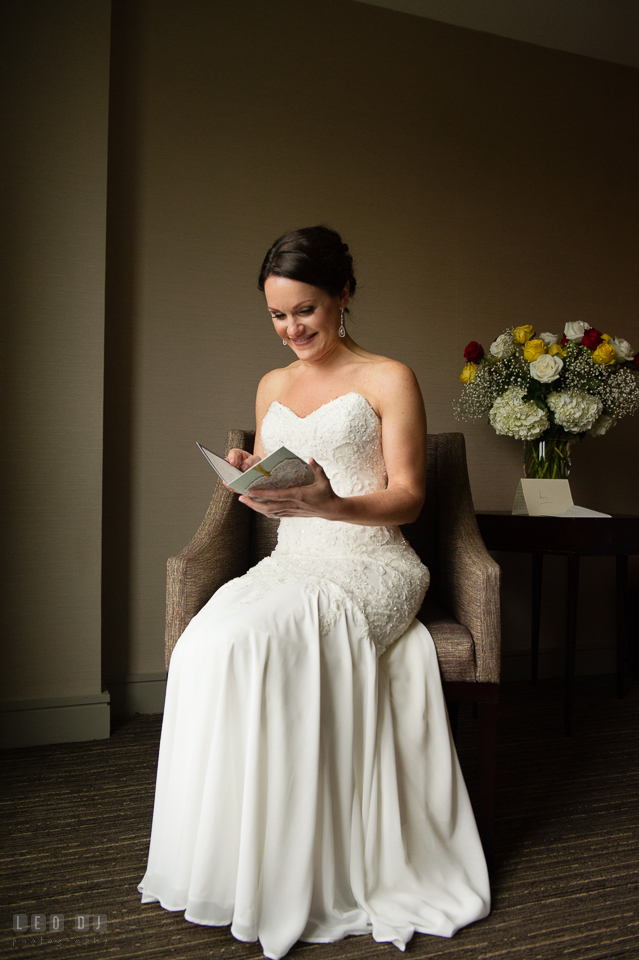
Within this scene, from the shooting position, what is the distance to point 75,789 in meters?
2.13

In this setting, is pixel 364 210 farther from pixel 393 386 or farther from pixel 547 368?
pixel 393 386

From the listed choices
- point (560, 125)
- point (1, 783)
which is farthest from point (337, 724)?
point (560, 125)

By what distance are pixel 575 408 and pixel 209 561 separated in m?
1.64

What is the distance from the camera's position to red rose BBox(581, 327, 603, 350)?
2732 mm

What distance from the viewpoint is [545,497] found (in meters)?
2.73

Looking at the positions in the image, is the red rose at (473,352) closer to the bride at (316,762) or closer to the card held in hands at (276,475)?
the bride at (316,762)

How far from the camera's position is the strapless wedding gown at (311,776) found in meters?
1.36

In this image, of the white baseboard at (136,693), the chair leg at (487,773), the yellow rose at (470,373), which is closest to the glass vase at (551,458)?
the yellow rose at (470,373)

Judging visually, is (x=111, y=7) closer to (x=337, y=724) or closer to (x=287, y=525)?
(x=287, y=525)

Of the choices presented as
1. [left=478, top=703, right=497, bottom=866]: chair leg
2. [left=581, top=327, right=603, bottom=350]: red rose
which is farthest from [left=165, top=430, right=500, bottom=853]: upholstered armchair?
[left=581, top=327, right=603, bottom=350]: red rose

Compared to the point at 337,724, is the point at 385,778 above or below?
below

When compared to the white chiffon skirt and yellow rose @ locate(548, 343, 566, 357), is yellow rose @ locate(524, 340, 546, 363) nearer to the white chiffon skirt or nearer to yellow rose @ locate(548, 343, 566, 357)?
yellow rose @ locate(548, 343, 566, 357)

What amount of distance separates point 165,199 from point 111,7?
0.77 metres

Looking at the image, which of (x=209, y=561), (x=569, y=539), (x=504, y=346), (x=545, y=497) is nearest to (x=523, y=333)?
(x=504, y=346)
